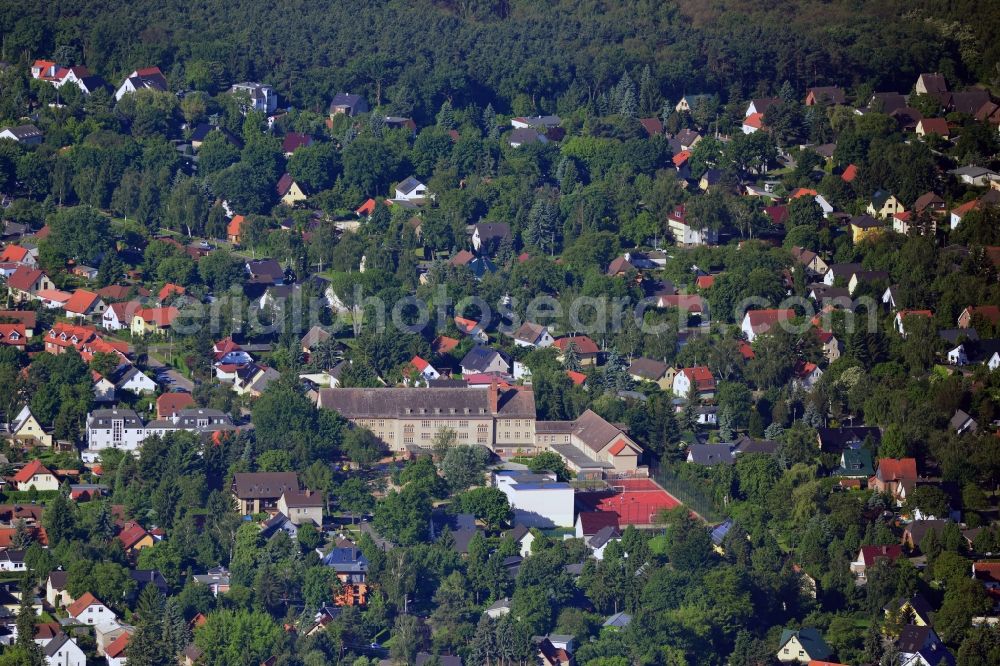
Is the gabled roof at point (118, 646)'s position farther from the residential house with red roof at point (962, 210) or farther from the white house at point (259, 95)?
the white house at point (259, 95)

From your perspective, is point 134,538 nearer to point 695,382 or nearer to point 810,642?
point 810,642

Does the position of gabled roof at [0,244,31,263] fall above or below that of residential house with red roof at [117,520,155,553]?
above

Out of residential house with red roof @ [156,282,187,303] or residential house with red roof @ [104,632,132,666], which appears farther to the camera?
residential house with red roof @ [156,282,187,303]

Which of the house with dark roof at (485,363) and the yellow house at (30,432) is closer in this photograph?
the yellow house at (30,432)

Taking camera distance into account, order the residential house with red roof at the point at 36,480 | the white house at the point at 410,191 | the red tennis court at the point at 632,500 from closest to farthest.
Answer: the red tennis court at the point at 632,500 < the residential house with red roof at the point at 36,480 < the white house at the point at 410,191

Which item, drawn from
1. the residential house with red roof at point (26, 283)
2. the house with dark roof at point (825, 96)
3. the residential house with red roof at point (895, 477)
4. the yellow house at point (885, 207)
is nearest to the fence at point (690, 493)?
the residential house with red roof at point (895, 477)

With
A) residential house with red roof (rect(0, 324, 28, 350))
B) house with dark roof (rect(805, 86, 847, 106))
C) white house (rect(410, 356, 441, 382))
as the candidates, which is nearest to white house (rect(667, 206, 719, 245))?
white house (rect(410, 356, 441, 382))

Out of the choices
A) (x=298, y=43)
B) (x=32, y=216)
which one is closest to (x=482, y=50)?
(x=298, y=43)

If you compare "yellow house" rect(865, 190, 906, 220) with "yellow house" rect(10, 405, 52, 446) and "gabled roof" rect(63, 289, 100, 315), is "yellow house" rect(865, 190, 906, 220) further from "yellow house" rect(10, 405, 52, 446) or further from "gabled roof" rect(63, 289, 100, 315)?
"yellow house" rect(10, 405, 52, 446)
